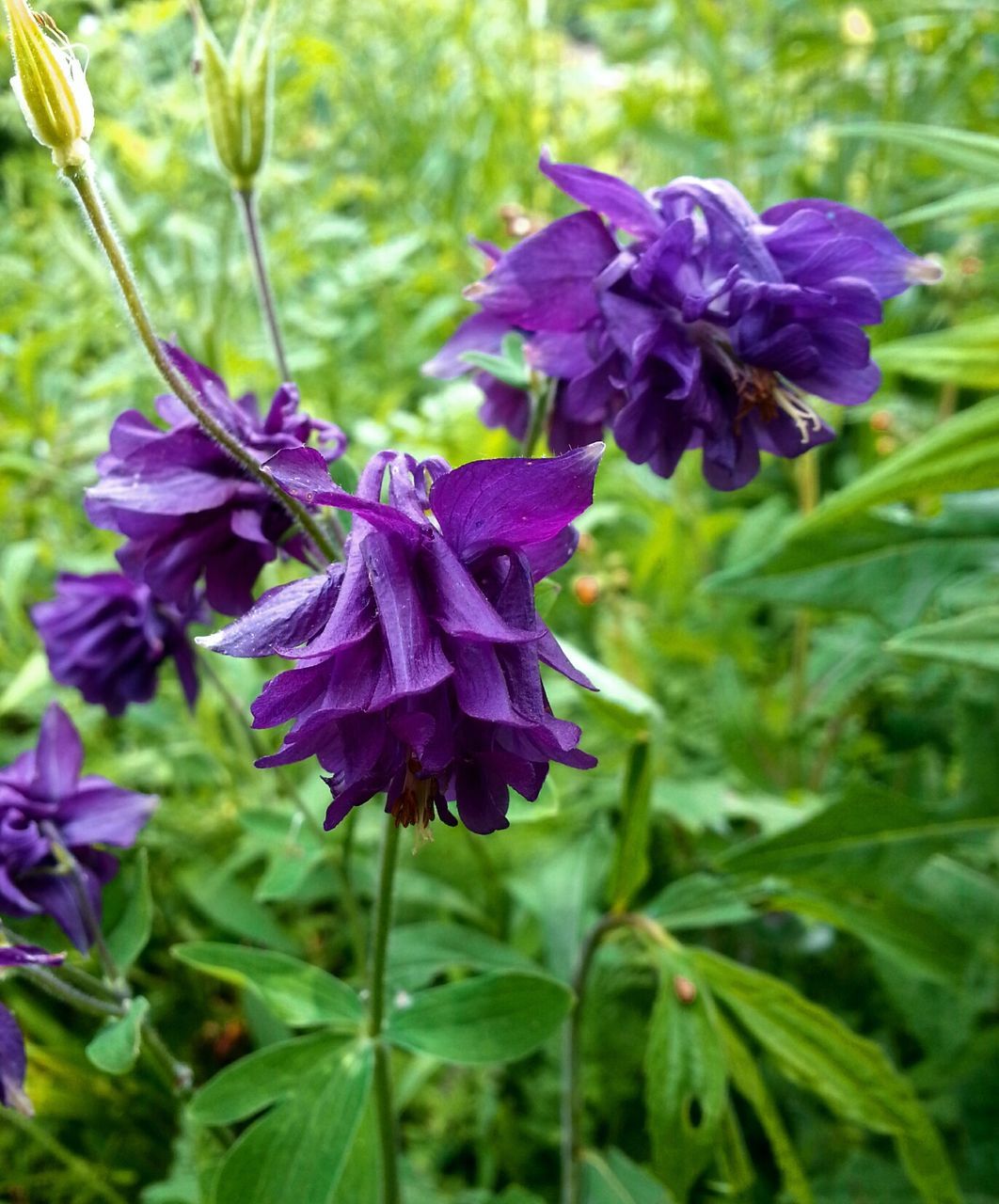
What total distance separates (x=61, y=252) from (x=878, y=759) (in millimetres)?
2327

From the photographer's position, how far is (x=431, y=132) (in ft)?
11.0

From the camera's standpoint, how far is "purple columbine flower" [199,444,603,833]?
0.69m

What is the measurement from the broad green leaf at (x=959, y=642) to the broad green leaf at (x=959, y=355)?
1.16 feet

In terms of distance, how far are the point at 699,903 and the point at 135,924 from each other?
775mm

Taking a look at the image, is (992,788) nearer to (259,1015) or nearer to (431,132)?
(259,1015)

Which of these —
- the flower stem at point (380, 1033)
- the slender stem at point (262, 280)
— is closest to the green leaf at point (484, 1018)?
the flower stem at point (380, 1033)

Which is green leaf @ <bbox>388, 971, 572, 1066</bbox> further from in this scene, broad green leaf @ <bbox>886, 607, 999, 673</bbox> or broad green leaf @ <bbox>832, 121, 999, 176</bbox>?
broad green leaf @ <bbox>832, 121, 999, 176</bbox>

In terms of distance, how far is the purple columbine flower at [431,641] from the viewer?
A: 2.28 feet

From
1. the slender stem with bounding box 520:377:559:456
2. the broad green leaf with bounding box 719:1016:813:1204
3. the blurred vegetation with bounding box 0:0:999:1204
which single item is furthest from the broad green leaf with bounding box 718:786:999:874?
the slender stem with bounding box 520:377:559:456

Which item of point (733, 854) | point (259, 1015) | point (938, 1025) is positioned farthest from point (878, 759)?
point (259, 1015)

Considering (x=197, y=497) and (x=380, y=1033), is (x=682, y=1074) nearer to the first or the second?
(x=380, y=1033)

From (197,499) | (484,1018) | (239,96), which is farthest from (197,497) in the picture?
(484,1018)

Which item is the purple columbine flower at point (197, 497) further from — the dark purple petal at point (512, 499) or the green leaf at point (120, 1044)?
the green leaf at point (120, 1044)

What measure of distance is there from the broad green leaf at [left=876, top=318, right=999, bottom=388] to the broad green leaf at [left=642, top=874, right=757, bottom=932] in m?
0.80
